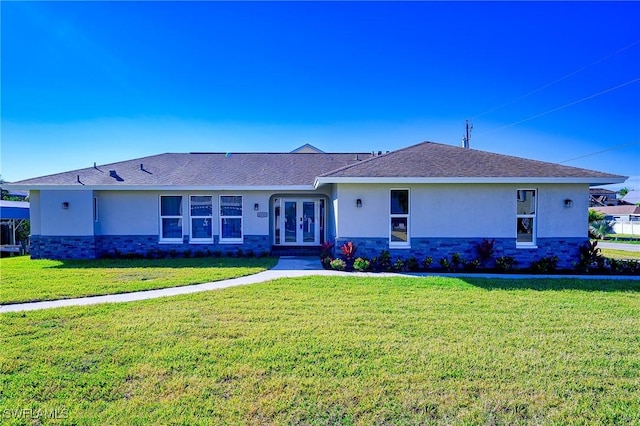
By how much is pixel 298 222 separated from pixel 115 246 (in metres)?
7.85

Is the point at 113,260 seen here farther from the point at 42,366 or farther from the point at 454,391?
the point at 454,391

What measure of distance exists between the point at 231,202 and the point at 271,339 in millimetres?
10169

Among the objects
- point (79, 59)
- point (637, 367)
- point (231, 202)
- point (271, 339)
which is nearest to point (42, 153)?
point (79, 59)

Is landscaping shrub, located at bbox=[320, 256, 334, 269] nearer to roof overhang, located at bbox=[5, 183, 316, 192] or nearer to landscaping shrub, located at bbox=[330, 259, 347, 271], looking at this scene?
landscaping shrub, located at bbox=[330, 259, 347, 271]

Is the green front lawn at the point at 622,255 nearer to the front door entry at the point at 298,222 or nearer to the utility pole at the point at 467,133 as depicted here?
the front door entry at the point at 298,222

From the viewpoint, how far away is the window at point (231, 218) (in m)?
14.1

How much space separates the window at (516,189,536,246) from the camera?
11422 mm

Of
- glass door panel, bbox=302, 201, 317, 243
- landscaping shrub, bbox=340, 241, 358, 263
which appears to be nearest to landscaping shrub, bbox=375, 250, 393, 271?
landscaping shrub, bbox=340, 241, 358, 263

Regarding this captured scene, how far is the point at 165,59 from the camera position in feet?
42.2

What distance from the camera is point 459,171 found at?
11.2 meters

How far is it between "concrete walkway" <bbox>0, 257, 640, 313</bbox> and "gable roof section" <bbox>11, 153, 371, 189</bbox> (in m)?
3.65

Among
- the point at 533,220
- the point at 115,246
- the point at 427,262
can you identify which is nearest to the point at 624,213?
the point at 533,220

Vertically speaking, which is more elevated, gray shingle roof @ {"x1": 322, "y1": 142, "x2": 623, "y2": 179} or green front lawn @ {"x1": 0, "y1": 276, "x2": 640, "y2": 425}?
gray shingle roof @ {"x1": 322, "y1": 142, "x2": 623, "y2": 179}

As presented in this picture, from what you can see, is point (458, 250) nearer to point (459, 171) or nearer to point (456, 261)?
point (456, 261)
